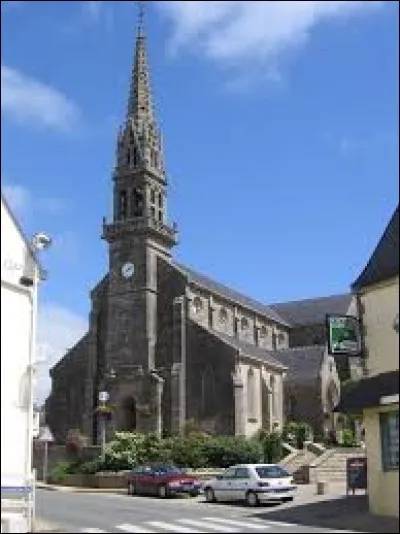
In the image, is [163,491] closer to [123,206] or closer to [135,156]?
[123,206]

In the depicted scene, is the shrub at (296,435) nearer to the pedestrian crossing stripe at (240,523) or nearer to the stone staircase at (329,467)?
the stone staircase at (329,467)

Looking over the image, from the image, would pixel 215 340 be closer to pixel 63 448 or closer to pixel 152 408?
pixel 152 408

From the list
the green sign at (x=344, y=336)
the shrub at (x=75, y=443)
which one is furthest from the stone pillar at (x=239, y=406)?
the green sign at (x=344, y=336)

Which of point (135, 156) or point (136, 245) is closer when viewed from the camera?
point (136, 245)

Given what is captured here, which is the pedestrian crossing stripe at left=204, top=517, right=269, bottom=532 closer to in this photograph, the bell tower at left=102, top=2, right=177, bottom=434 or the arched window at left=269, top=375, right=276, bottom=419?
the bell tower at left=102, top=2, right=177, bottom=434

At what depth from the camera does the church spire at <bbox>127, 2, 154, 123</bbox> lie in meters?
68.6

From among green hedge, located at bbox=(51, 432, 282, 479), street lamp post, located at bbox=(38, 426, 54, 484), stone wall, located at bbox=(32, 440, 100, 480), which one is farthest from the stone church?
green hedge, located at bbox=(51, 432, 282, 479)

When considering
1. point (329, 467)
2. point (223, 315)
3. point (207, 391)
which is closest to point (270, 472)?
point (329, 467)

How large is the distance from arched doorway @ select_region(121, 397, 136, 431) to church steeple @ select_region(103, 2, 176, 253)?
1171 cm

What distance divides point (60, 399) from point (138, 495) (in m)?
30.0

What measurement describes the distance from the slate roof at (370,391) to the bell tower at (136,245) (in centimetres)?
3687

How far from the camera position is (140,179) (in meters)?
64.8

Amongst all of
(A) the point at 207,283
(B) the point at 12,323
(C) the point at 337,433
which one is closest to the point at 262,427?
(C) the point at 337,433

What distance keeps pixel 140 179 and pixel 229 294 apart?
12.2 meters
